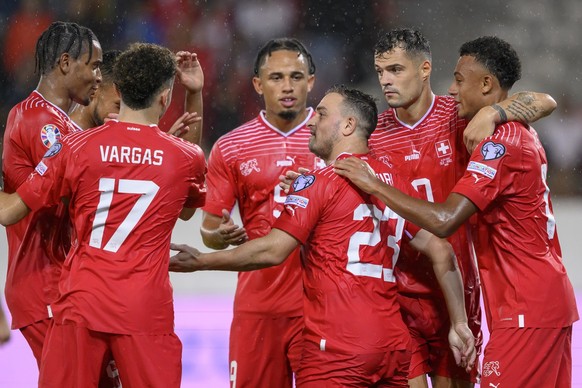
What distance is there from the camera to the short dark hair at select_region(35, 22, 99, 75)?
4961mm

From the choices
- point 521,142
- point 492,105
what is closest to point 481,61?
point 492,105

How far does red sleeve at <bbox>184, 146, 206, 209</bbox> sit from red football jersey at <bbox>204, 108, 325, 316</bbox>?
938 mm

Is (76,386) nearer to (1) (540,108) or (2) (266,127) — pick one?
(2) (266,127)

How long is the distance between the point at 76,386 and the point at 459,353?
74.1 inches

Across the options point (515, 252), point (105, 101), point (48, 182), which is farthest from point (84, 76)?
point (515, 252)

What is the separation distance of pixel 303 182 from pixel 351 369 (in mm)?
854

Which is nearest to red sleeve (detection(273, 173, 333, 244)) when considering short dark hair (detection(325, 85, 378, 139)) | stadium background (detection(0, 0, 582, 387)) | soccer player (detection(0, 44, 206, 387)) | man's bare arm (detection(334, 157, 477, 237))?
man's bare arm (detection(334, 157, 477, 237))

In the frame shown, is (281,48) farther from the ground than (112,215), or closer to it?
farther from the ground

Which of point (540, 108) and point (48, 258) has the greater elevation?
point (540, 108)

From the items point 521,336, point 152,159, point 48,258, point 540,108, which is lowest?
point 521,336

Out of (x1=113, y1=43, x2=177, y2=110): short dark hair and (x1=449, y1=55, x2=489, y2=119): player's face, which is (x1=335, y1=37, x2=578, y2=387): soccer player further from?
(x1=113, y1=43, x2=177, y2=110): short dark hair

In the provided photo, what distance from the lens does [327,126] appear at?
180 inches

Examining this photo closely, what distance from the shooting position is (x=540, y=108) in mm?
4836

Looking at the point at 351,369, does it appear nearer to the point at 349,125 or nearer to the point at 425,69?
the point at 349,125
